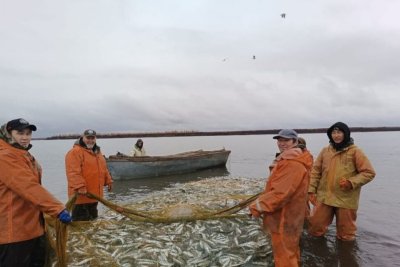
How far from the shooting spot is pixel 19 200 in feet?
14.8

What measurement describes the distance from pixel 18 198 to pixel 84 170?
3.15 meters

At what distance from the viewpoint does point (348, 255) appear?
8.07m

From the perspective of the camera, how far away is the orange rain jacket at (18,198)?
437 centimetres

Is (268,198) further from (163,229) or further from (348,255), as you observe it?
(348,255)

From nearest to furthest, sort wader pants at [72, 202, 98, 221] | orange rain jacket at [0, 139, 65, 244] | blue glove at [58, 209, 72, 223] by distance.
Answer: orange rain jacket at [0, 139, 65, 244] → blue glove at [58, 209, 72, 223] → wader pants at [72, 202, 98, 221]

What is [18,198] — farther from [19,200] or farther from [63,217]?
[63,217]

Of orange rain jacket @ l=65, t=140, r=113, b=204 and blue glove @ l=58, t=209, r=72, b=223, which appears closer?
blue glove @ l=58, t=209, r=72, b=223

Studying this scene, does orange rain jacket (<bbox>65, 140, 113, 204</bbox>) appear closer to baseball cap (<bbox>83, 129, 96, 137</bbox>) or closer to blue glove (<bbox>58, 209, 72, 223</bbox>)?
baseball cap (<bbox>83, 129, 96, 137</bbox>)

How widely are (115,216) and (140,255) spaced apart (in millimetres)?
2377

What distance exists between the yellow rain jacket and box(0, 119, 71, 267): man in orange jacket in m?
5.51

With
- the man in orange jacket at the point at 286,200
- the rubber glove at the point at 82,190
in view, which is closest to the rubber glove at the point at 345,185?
the man in orange jacket at the point at 286,200

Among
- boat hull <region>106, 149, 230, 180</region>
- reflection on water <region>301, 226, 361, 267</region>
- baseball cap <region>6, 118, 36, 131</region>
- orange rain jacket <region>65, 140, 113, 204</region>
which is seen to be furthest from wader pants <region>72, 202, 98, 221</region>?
boat hull <region>106, 149, 230, 180</region>

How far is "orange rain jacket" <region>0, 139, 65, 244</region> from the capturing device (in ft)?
14.3

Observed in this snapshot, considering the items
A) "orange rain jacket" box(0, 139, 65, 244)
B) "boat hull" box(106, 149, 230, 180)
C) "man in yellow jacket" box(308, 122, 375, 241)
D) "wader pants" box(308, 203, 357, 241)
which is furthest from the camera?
"boat hull" box(106, 149, 230, 180)
